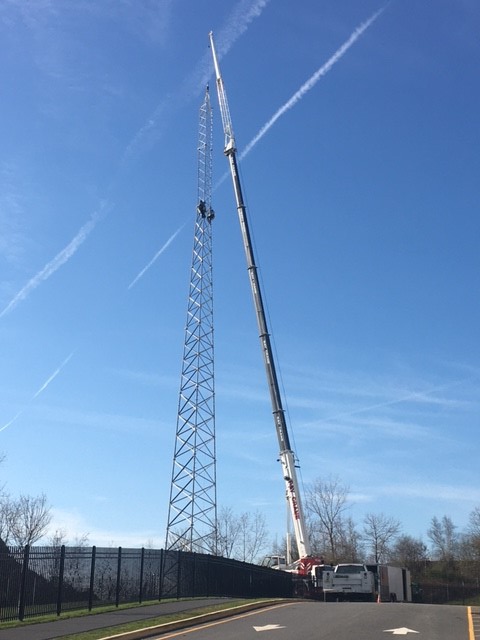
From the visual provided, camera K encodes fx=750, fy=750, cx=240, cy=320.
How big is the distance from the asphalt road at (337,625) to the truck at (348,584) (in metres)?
14.0

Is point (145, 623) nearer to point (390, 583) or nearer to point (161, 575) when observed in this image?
point (161, 575)

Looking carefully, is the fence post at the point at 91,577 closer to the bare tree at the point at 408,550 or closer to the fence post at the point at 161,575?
the fence post at the point at 161,575

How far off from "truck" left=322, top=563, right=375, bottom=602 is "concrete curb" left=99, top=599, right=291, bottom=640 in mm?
11609

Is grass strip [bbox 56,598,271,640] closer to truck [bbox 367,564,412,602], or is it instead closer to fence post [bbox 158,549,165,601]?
fence post [bbox 158,549,165,601]

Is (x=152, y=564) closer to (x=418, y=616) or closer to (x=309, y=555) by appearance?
(x=418, y=616)

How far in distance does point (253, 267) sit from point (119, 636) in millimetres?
29320

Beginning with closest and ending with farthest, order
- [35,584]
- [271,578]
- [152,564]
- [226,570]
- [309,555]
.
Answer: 1. [35,584]
2. [152,564]
3. [226,570]
4. [271,578]
5. [309,555]

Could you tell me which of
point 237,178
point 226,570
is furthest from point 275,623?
point 237,178

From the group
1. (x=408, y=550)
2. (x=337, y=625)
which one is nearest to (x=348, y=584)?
(x=337, y=625)

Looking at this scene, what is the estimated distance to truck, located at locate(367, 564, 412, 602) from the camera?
39531 millimetres

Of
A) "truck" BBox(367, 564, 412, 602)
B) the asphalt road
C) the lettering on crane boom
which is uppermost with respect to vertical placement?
the lettering on crane boom

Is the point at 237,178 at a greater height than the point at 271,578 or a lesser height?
greater

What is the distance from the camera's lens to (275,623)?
19.1 m

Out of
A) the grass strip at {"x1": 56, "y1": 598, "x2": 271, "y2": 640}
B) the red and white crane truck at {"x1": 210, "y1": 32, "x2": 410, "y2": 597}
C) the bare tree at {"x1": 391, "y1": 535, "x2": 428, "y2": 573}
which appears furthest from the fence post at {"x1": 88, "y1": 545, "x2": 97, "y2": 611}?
the bare tree at {"x1": 391, "y1": 535, "x2": 428, "y2": 573}
